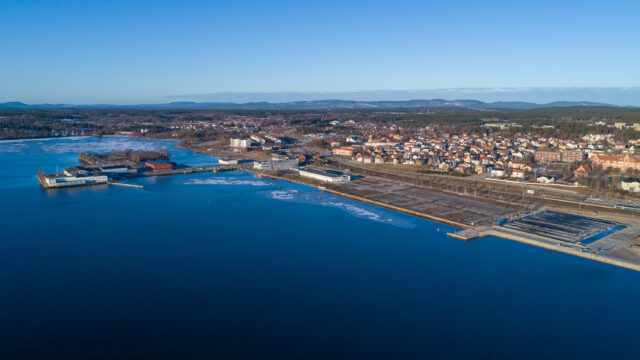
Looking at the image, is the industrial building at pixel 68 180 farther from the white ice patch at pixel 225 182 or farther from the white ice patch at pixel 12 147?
the white ice patch at pixel 12 147

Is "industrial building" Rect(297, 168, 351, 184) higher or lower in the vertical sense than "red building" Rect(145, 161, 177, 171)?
lower

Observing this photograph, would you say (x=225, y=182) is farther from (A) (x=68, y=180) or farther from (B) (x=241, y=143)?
(B) (x=241, y=143)

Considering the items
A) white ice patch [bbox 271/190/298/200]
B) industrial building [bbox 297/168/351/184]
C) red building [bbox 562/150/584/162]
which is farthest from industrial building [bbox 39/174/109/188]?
red building [bbox 562/150/584/162]

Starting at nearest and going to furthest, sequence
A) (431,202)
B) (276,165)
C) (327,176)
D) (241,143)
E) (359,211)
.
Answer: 1. (359,211)
2. (431,202)
3. (327,176)
4. (276,165)
5. (241,143)

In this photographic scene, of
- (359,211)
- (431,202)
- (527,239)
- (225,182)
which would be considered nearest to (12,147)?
(225,182)

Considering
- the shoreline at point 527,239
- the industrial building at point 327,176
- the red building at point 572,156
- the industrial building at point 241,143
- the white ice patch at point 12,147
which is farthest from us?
the industrial building at point 241,143

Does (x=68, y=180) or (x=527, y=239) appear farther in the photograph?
(x=68, y=180)

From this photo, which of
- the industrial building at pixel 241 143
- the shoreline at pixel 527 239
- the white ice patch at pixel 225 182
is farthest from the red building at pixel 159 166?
the shoreline at pixel 527 239

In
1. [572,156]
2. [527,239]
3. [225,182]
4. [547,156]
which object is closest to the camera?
[527,239]

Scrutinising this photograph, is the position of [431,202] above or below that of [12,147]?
below

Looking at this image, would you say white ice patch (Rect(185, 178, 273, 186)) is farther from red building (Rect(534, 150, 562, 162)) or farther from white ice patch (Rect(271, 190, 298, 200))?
red building (Rect(534, 150, 562, 162))

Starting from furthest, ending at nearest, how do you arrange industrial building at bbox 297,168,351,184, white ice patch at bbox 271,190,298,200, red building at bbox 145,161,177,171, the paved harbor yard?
red building at bbox 145,161,177,171, industrial building at bbox 297,168,351,184, white ice patch at bbox 271,190,298,200, the paved harbor yard
